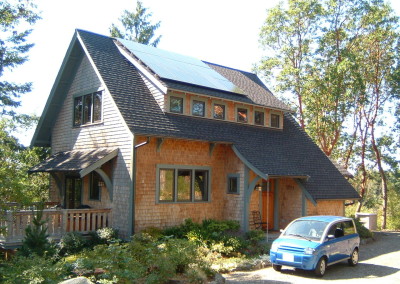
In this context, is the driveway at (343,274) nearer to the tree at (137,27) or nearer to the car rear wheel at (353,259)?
the car rear wheel at (353,259)

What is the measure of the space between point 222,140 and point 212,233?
425 cm

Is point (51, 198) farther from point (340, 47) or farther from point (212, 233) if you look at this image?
point (340, 47)

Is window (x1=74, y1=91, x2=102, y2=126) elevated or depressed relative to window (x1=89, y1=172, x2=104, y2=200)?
elevated

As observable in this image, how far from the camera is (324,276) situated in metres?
11.8

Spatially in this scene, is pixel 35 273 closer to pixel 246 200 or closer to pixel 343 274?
pixel 343 274

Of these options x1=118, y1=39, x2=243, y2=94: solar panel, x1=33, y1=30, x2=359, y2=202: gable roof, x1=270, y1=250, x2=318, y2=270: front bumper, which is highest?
x1=118, y1=39, x2=243, y2=94: solar panel

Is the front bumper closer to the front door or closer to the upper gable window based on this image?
the upper gable window

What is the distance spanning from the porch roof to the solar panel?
13.5 feet

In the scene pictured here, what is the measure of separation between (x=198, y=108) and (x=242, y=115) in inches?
113

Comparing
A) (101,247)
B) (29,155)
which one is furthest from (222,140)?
(29,155)

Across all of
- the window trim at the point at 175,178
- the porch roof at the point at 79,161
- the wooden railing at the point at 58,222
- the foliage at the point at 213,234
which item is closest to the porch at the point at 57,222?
the wooden railing at the point at 58,222

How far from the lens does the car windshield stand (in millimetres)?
12172

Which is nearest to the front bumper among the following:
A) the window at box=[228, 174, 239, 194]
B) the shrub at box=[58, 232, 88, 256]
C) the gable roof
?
the gable roof

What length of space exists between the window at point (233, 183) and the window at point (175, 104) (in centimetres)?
363
